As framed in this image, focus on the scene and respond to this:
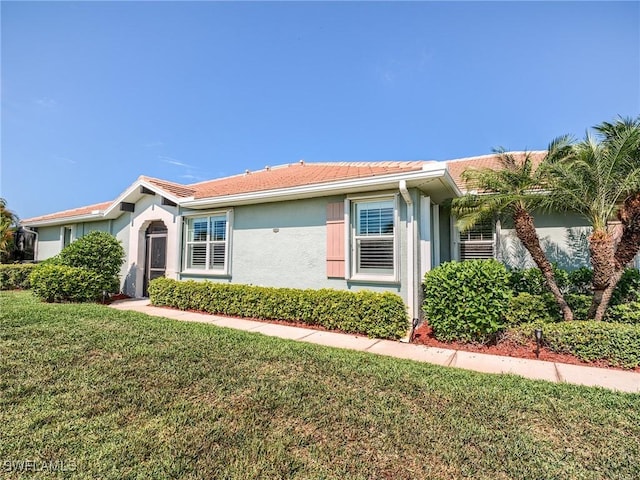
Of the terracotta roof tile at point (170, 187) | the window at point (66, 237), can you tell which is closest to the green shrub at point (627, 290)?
the terracotta roof tile at point (170, 187)

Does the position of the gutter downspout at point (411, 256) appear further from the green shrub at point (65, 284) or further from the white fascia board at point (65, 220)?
the white fascia board at point (65, 220)

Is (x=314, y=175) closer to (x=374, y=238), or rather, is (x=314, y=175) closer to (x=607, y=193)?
(x=374, y=238)

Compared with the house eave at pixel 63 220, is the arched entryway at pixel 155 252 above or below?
below

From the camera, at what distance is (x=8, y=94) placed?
362 inches

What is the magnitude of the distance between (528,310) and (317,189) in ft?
17.7

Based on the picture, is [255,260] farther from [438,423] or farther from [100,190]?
[100,190]

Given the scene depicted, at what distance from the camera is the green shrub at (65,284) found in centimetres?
970

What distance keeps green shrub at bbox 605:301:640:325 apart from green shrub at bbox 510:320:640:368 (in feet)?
2.84

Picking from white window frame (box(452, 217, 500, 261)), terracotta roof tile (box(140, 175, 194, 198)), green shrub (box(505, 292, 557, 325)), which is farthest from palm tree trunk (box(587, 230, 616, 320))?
terracotta roof tile (box(140, 175, 194, 198))

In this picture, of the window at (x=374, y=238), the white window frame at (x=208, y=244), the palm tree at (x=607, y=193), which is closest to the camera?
the palm tree at (x=607, y=193)

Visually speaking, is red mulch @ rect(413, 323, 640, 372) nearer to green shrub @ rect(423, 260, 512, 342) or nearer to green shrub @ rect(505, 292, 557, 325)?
green shrub @ rect(423, 260, 512, 342)

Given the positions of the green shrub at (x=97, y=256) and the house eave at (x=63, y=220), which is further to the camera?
the house eave at (x=63, y=220)

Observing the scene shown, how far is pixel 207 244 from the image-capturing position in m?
10.7

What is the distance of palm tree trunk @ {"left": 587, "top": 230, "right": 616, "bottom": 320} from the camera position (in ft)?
19.5
